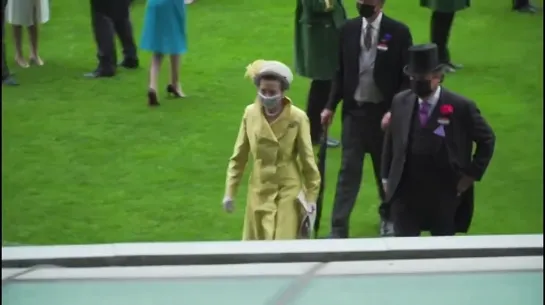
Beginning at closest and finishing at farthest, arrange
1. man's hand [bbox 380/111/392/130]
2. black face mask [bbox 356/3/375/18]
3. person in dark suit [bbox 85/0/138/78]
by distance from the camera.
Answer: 1. man's hand [bbox 380/111/392/130]
2. black face mask [bbox 356/3/375/18]
3. person in dark suit [bbox 85/0/138/78]

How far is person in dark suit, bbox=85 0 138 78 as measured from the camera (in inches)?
457

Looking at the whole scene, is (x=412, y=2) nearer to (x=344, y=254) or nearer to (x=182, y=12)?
(x=182, y=12)

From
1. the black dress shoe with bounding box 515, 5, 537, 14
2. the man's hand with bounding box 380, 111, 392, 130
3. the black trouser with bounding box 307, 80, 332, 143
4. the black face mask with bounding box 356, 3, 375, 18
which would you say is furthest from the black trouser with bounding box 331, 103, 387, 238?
the black dress shoe with bounding box 515, 5, 537, 14

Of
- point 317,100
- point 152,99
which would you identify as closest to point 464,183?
point 317,100

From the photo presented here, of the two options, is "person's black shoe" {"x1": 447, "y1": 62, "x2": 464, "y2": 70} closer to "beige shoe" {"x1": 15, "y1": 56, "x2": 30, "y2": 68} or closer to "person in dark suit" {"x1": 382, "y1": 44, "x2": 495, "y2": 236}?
"beige shoe" {"x1": 15, "y1": 56, "x2": 30, "y2": 68}

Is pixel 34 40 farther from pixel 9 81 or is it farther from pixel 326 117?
pixel 326 117

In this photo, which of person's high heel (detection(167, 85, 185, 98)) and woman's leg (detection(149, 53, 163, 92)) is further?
person's high heel (detection(167, 85, 185, 98))

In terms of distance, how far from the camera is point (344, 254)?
184 inches

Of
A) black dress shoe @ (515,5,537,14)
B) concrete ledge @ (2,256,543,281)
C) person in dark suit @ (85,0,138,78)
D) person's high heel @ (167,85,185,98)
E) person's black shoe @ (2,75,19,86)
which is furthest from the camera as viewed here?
black dress shoe @ (515,5,537,14)

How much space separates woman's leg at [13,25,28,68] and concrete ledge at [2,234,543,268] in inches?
296

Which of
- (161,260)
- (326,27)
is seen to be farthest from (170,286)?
(326,27)

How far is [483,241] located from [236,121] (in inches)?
231

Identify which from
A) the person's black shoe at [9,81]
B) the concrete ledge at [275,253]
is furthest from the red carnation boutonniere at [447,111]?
the person's black shoe at [9,81]

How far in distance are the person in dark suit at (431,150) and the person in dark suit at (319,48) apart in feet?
8.20
